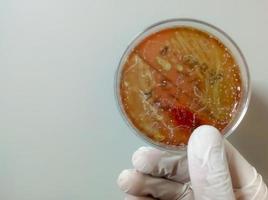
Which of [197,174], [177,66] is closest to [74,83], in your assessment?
[177,66]

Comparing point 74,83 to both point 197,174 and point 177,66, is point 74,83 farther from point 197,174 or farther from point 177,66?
point 197,174

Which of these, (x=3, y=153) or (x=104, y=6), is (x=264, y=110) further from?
(x=3, y=153)

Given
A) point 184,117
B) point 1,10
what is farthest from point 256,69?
point 1,10

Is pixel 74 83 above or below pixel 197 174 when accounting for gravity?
above

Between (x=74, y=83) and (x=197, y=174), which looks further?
(x=74, y=83)
